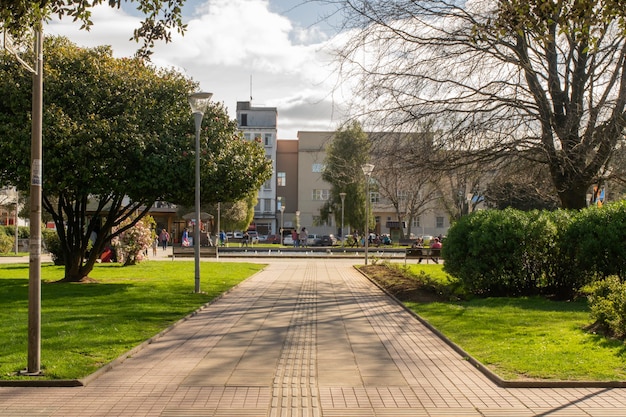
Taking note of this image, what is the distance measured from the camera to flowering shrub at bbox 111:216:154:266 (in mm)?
27672

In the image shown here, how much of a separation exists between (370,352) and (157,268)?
763 inches

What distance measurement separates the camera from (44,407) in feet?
20.3

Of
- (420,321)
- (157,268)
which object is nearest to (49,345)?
(420,321)

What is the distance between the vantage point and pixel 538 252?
51.6ft

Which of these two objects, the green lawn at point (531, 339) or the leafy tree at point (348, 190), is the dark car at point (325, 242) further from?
the green lawn at point (531, 339)

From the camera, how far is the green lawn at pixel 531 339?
301 inches

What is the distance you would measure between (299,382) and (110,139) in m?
12.1

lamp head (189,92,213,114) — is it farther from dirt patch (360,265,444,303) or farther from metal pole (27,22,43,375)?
metal pole (27,22,43,375)

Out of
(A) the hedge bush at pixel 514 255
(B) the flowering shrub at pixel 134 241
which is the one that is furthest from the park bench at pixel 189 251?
(A) the hedge bush at pixel 514 255

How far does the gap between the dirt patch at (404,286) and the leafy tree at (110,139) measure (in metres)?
5.11

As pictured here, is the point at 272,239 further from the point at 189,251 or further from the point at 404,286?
the point at 404,286

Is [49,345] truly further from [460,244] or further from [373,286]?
[373,286]

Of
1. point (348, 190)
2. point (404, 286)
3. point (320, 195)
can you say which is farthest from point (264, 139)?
point (404, 286)

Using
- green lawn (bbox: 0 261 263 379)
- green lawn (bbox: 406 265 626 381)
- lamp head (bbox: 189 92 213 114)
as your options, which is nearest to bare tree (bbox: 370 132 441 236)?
green lawn (bbox: 406 265 626 381)
